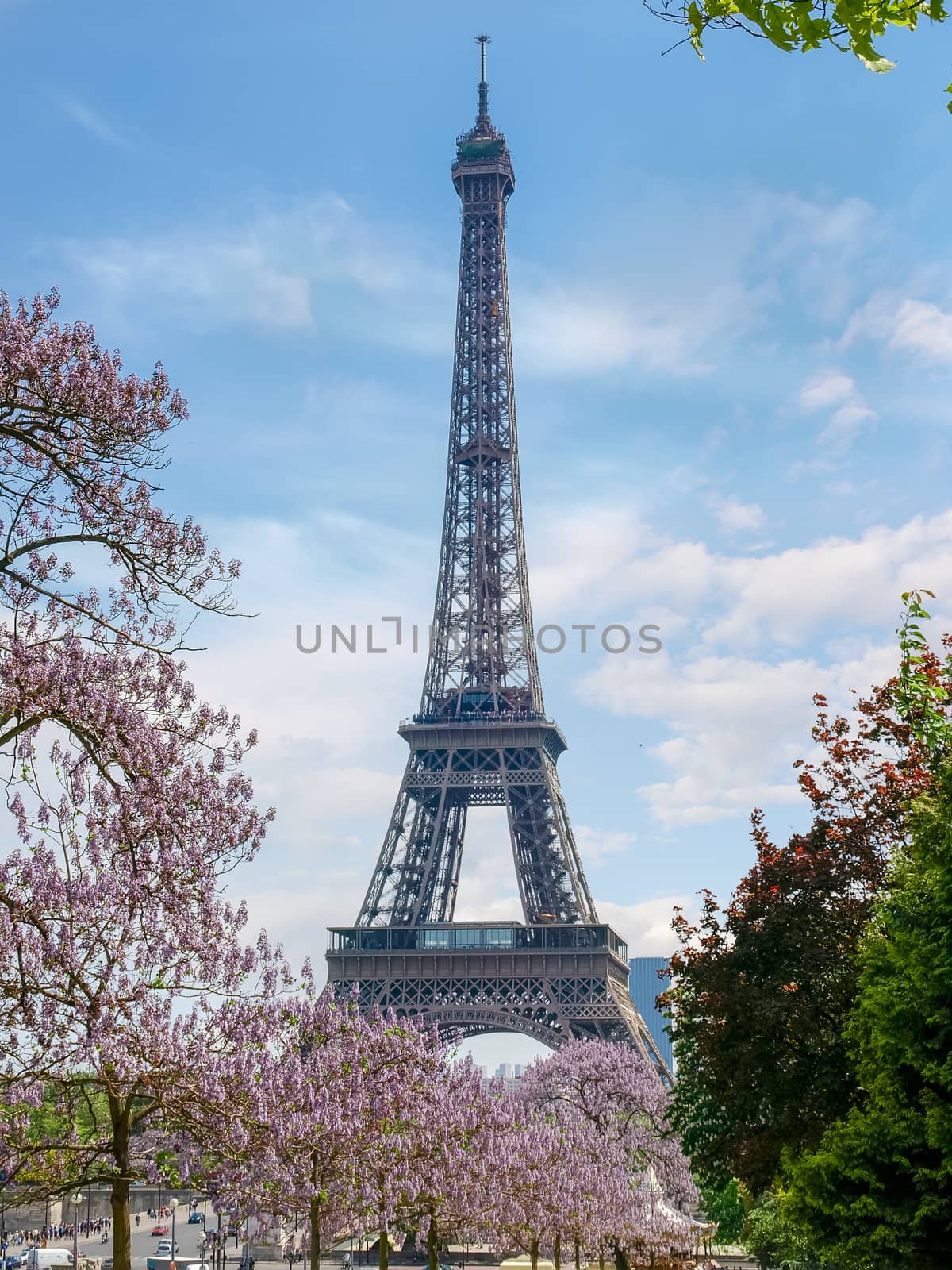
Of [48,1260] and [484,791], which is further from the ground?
[484,791]

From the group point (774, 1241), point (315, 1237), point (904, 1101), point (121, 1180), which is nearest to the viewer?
point (121, 1180)

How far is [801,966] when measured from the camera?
1144 inches

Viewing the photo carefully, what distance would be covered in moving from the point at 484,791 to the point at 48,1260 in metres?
41.1

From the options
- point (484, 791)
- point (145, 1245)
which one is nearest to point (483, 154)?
point (484, 791)

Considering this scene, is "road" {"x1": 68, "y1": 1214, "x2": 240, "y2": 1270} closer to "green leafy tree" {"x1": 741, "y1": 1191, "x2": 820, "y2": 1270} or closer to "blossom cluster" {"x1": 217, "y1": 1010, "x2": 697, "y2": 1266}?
"blossom cluster" {"x1": 217, "y1": 1010, "x2": 697, "y2": 1266}

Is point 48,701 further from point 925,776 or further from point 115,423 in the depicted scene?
point 925,776

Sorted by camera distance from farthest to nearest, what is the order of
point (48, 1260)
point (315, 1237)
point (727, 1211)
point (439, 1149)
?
point (727, 1211) < point (48, 1260) < point (439, 1149) < point (315, 1237)

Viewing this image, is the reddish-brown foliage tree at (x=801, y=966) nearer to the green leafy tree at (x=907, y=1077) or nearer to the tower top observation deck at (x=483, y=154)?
the green leafy tree at (x=907, y=1077)

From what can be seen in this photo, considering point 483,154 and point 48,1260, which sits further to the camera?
point 483,154

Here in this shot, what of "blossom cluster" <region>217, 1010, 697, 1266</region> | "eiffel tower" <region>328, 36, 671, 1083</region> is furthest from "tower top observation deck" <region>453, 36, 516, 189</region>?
"blossom cluster" <region>217, 1010, 697, 1266</region>

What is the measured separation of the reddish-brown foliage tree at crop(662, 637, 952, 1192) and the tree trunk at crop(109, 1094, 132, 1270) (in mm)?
13675

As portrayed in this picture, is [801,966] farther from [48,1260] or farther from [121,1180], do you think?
[48,1260]

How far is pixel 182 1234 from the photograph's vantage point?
313 ft

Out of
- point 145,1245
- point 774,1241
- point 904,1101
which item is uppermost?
point 904,1101
